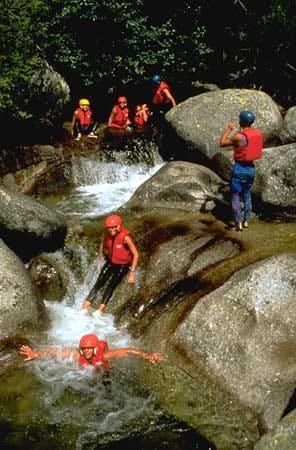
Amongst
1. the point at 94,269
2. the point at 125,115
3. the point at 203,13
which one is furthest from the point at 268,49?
the point at 94,269

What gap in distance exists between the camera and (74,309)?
1137 cm

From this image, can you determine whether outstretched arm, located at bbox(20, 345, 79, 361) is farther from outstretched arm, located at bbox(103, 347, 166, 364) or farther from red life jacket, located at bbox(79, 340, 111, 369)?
outstretched arm, located at bbox(103, 347, 166, 364)

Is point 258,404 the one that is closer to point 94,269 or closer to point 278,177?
point 94,269

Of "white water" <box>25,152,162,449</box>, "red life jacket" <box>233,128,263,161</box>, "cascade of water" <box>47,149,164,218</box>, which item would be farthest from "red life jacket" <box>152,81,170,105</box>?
"white water" <box>25,152,162,449</box>

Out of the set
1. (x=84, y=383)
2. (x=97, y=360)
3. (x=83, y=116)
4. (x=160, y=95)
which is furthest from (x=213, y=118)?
(x=84, y=383)

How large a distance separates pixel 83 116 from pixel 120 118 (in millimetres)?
1129

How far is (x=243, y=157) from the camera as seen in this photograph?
11.6 m

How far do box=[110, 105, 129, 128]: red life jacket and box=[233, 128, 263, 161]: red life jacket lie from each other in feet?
21.2

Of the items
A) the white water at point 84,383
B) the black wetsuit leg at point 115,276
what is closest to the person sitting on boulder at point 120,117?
the white water at point 84,383

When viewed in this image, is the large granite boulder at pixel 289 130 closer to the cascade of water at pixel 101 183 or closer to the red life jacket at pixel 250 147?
the cascade of water at pixel 101 183

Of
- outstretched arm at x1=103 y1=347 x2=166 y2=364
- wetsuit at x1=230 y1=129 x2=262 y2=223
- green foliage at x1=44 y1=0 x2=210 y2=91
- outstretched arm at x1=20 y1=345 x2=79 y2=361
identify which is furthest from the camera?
green foliage at x1=44 y1=0 x2=210 y2=91

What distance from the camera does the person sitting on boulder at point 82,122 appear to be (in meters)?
16.9

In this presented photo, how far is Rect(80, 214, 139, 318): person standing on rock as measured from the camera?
10.9 m

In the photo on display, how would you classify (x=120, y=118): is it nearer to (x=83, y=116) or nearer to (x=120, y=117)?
(x=120, y=117)
